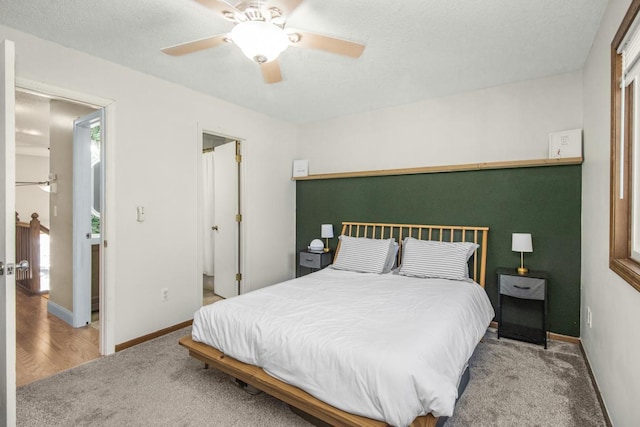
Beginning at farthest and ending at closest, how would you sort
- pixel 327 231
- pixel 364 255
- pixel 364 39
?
pixel 327 231 → pixel 364 255 → pixel 364 39

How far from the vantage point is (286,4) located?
1664 mm

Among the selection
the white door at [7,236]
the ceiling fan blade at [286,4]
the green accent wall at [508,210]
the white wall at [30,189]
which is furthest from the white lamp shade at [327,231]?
the white wall at [30,189]

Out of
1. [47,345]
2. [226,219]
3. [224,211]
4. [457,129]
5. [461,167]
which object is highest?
[457,129]

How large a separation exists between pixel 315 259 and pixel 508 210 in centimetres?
229

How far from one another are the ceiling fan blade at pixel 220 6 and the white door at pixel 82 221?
8.38 ft

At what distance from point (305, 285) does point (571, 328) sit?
251 centimetres

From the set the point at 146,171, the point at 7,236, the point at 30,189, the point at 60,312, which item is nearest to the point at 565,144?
the point at 146,171

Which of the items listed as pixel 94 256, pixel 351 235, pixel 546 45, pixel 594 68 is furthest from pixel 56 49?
A: pixel 594 68

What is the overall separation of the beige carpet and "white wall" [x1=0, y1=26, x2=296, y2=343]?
1.94 feet

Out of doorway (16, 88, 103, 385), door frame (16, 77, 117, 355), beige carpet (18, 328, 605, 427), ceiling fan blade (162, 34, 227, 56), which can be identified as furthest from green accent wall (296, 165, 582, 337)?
doorway (16, 88, 103, 385)

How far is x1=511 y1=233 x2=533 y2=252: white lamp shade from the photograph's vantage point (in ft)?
9.66

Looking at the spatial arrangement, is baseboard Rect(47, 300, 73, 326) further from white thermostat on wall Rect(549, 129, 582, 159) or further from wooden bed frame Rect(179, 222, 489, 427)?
white thermostat on wall Rect(549, 129, 582, 159)

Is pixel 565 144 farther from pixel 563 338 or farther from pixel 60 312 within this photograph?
pixel 60 312

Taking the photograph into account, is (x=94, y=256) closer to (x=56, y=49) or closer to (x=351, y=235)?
(x=56, y=49)
